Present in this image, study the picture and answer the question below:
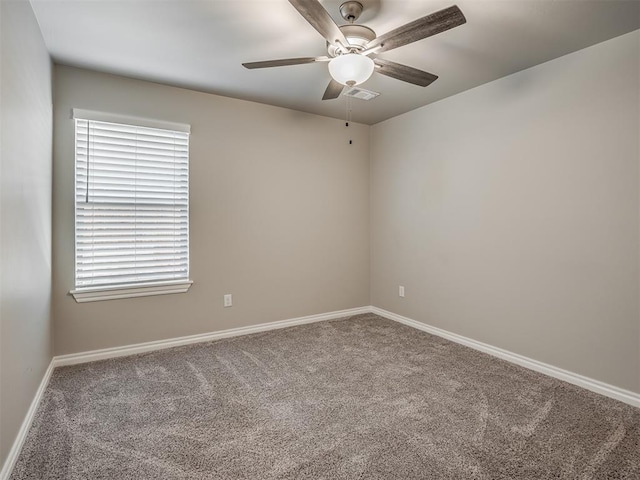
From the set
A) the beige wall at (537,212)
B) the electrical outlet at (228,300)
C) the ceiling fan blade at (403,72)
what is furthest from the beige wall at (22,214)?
the beige wall at (537,212)

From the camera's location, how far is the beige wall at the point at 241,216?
2824 millimetres

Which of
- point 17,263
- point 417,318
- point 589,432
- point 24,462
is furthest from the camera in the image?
point 417,318

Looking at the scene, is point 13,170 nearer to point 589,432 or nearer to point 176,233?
point 176,233

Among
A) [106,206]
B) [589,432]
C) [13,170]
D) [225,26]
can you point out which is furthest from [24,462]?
[589,432]

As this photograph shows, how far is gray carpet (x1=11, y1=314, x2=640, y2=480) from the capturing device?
5.37 ft

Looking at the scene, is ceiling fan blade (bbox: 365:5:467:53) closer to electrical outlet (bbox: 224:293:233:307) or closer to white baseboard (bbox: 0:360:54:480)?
electrical outlet (bbox: 224:293:233:307)

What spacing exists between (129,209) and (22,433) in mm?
1756

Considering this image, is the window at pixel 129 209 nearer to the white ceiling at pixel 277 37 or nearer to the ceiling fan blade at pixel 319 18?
the white ceiling at pixel 277 37

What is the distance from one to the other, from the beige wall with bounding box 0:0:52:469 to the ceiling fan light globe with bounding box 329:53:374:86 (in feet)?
5.09

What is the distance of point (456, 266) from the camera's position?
3.39m

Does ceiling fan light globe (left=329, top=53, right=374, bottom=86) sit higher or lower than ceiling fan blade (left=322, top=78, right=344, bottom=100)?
lower

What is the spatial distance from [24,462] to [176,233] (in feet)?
6.37

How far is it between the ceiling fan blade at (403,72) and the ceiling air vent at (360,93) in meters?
0.93

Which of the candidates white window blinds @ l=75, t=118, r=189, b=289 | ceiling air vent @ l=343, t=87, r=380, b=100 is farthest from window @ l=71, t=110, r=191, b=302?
ceiling air vent @ l=343, t=87, r=380, b=100
